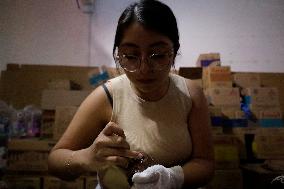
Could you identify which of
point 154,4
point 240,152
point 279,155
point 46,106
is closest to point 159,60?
point 154,4

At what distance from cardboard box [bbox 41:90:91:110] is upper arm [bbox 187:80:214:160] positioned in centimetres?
114

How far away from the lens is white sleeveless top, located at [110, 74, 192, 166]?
83 cm

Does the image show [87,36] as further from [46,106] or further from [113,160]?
[113,160]

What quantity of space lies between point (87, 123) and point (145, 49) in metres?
0.32

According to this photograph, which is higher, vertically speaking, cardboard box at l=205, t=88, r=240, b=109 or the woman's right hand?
cardboard box at l=205, t=88, r=240, b=109

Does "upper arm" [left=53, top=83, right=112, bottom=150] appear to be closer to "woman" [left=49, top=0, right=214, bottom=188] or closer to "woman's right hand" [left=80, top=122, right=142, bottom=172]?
"woman" [left=49, top=0, right=214, bottom=188]

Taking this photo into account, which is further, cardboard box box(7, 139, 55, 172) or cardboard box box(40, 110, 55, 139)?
cardboard box box(40, 110, 55, 139)

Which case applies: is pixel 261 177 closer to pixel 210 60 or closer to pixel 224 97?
pixel 224 97

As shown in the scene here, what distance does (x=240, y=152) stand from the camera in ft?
6.18

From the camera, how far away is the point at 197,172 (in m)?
0.80

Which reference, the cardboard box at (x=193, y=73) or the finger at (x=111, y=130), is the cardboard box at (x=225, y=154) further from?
the finger at (x=111, y=130)

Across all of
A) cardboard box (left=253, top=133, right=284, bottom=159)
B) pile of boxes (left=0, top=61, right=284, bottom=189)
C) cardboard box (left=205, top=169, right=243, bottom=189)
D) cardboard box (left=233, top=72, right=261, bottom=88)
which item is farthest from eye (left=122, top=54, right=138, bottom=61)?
cardboard box (left=233, top=72, right=261, bottom=88)

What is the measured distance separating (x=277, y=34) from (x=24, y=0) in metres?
2.67

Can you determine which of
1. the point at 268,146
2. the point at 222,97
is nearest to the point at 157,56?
the point at 222,97
